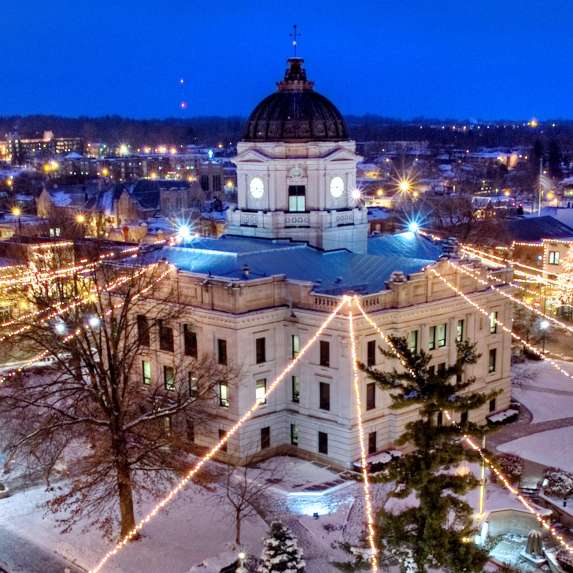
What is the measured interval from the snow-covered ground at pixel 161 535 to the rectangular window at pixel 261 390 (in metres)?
5.52

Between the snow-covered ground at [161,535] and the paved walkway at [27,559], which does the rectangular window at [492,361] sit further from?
the paved walkway at [27,559]

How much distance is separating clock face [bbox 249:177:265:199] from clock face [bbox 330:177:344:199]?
3905mm

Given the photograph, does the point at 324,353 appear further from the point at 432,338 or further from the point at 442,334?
the point at 442,334

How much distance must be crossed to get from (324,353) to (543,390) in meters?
16.6

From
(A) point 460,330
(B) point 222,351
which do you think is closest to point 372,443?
(A) point 460,330

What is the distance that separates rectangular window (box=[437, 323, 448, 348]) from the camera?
4153cm

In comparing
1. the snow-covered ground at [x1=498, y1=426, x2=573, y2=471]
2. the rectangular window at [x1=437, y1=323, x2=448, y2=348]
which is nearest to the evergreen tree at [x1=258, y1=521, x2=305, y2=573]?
the snow-covered ground at [x1=498, y1=426, x2=573, y2=471]

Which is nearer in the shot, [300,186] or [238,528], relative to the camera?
[238,528]

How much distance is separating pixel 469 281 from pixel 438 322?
3124mm

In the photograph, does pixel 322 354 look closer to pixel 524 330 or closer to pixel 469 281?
pixel 469 281

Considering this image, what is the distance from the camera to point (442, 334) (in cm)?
4172

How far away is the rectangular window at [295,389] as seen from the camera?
39.8 metres

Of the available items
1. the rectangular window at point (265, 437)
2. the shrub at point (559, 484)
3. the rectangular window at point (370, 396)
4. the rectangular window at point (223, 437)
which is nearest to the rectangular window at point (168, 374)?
the rectangular window at point (223, 437)

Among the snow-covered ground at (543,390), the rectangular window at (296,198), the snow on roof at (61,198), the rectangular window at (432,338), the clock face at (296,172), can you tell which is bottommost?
the snow-covered ground at (543,390)
